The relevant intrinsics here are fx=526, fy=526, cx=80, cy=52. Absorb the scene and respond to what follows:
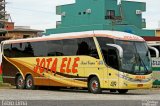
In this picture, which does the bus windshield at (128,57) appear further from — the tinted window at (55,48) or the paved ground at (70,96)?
the tinted window at (55,48)

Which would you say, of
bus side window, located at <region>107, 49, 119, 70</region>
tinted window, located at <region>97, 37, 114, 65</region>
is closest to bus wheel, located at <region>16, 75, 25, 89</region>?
tinted window, located at <region>97, 37, 114, 65</region>

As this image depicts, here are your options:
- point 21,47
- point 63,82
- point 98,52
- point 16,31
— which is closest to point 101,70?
point 98,52

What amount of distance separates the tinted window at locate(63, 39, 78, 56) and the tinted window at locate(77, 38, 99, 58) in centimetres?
36

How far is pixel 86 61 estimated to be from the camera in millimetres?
28203

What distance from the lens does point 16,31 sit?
294ft

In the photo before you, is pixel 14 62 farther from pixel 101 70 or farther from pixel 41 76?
pixel 101 70

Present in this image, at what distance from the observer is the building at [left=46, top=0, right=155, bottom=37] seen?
7631cm

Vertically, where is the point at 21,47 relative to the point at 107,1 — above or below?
below

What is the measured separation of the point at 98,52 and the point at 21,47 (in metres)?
8.15

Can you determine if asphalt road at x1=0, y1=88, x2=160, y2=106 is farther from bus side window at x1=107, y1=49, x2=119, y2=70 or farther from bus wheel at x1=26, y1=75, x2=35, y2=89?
bus wheel at x1=26, y1=75, x2=35, y2=89

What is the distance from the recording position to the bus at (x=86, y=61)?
26641 mm

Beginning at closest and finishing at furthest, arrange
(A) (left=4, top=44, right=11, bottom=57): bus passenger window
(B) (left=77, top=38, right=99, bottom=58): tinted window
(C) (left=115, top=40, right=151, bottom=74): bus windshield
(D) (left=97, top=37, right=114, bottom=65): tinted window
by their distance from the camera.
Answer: (C) (left=115, top=40, right=151, bottom=74): bus windshield < (D) (left=97, top=37, right=114, bottom=65): tinted window < (B) (left=77, top=38, right=99, bottom=58): tinted window < (A) (left=4, top=44, right=11, bottom=57): bus passenger window

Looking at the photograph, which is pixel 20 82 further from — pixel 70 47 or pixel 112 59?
pixel 112 59

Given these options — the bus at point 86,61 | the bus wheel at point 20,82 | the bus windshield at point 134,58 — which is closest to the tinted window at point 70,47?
the bus at point 86,61
